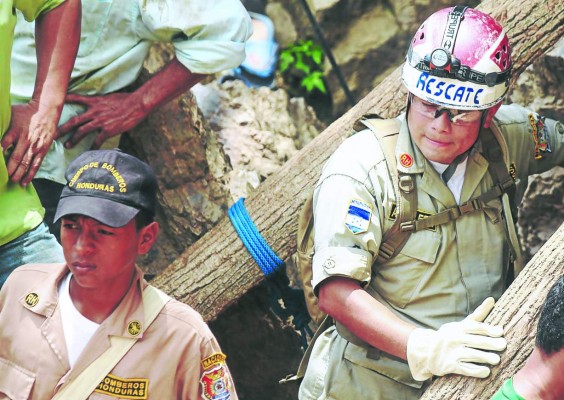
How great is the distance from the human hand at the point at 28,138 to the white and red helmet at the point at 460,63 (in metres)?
1.42

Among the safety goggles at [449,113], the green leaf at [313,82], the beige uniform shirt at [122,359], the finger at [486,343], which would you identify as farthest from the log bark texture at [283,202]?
the green leaf at [313,82]

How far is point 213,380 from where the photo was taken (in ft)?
11.2

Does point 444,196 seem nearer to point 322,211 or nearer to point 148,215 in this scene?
point 322,211

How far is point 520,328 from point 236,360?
229 cm

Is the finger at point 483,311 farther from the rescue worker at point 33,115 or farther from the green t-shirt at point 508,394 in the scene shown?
the rescue worker at point 33,115

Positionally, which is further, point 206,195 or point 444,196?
point 206,195

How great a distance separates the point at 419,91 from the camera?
12.6ft

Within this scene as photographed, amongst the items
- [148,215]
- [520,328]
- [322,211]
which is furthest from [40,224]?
[520,328]

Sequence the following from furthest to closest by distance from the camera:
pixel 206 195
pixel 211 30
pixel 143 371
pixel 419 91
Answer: pixel 206 195 → pixel 211 30 → pixel 419 91 → pixel 143 371

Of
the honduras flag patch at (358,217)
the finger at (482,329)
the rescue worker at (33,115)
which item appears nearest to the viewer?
the finger at (482,329)

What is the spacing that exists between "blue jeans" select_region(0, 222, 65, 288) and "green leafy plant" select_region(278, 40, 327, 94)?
298 cm

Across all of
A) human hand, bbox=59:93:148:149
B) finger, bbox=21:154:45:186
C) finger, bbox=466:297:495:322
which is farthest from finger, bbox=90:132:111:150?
finger, bbox=466:297:495:322

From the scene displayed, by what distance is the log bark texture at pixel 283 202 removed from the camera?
4598 millimetres

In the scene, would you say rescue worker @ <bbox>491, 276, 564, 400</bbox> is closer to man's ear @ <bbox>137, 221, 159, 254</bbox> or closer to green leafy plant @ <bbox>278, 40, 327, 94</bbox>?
man's ear @ <bbox>137, 221, 159, 254</bbox>
